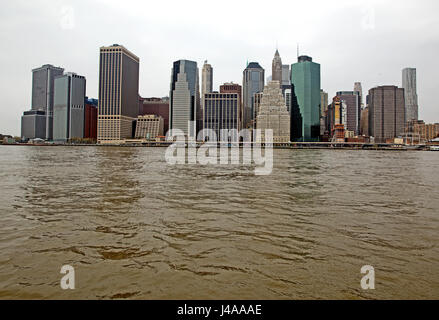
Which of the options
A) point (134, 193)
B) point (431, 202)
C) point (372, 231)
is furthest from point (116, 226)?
point (431, 202)

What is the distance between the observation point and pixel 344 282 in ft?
18.3

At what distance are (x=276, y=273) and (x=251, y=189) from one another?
12.3 meters

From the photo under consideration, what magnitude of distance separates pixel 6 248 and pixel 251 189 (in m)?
13.3

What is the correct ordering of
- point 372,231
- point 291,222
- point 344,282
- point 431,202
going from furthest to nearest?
point 431,202 → point 291,222 → point 372,231 → point 344,282

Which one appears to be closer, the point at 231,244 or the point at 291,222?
the point at 231,244

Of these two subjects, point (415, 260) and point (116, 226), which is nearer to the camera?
point (415, 260)

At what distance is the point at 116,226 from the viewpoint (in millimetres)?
9383

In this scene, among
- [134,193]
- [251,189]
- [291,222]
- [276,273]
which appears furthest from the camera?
[251,189]

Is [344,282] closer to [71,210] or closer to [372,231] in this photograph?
[372,231]
